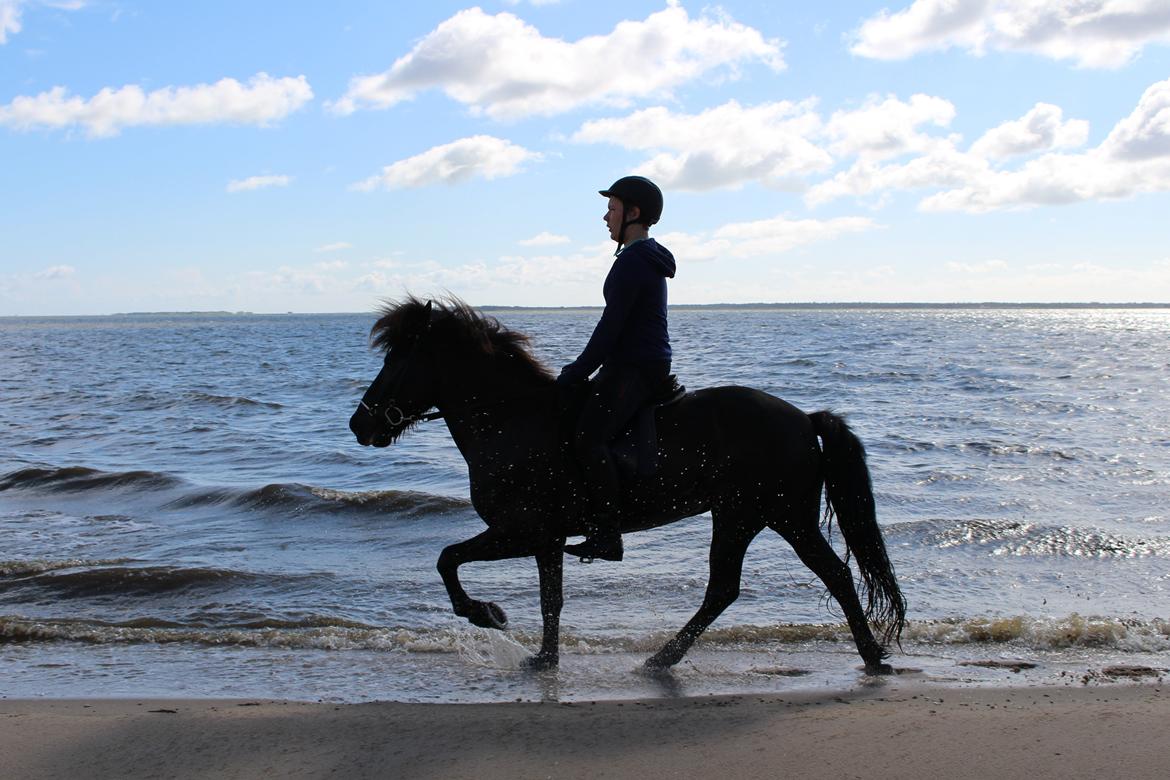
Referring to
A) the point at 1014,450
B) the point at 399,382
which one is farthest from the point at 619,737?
the point at 1014,450

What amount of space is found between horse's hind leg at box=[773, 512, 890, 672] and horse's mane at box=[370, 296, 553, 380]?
2.04 meters

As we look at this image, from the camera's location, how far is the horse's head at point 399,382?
6945 mm

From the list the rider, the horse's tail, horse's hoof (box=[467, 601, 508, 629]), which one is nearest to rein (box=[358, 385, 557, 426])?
the rider

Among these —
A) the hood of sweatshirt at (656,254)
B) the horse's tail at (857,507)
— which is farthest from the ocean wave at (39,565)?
the horse's tail at (857,507)

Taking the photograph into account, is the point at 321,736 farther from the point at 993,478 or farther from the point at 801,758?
the point at 993,478

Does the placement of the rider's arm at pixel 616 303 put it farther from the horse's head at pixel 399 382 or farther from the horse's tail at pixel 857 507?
the horse's tail at pixel 857 507

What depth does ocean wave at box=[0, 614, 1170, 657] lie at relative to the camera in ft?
23.8

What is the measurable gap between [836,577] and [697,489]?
1073mm

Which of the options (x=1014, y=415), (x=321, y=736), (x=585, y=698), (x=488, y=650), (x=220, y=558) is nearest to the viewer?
(x=321, y=736)

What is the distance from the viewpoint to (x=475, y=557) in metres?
6.52

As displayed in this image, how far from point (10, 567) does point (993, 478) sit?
491 inches

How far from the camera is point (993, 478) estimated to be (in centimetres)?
1459

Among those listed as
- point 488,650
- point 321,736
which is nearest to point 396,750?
point 321,736

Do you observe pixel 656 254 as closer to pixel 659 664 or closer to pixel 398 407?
pixel 398 407
